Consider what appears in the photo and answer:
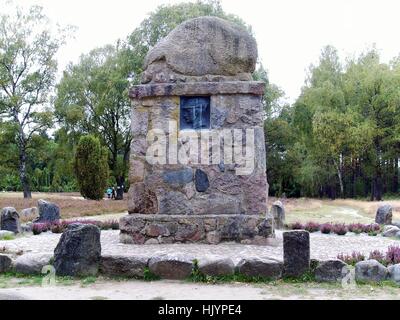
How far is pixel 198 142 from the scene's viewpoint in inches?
448

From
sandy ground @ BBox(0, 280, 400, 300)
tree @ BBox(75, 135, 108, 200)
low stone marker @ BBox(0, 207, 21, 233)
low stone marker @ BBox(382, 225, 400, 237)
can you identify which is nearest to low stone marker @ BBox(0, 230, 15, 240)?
low stone marker @ BBox(0, 207, 21, 233)

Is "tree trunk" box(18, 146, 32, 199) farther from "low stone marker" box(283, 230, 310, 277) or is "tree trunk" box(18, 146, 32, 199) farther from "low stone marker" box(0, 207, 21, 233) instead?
"low stone marker" box(283, 230, 310, 277)

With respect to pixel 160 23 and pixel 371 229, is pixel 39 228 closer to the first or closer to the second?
pixel 371 229

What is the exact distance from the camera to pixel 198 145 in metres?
11.4

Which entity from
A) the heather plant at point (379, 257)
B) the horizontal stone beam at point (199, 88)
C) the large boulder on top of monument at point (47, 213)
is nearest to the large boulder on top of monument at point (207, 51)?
the horizontal stone beam at point (199, 88)

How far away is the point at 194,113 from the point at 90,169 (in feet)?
77.7

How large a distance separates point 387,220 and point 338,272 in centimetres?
948

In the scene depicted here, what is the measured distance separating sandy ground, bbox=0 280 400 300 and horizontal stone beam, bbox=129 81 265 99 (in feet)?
15.9

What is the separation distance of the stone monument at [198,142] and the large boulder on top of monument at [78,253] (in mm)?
2780

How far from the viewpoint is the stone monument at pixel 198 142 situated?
10953mm

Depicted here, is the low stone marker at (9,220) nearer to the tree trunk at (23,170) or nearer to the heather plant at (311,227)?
the heather plant at (311,227)

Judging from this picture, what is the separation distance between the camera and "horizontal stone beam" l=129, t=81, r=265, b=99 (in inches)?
446

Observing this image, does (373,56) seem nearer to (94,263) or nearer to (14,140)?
(14,140)
